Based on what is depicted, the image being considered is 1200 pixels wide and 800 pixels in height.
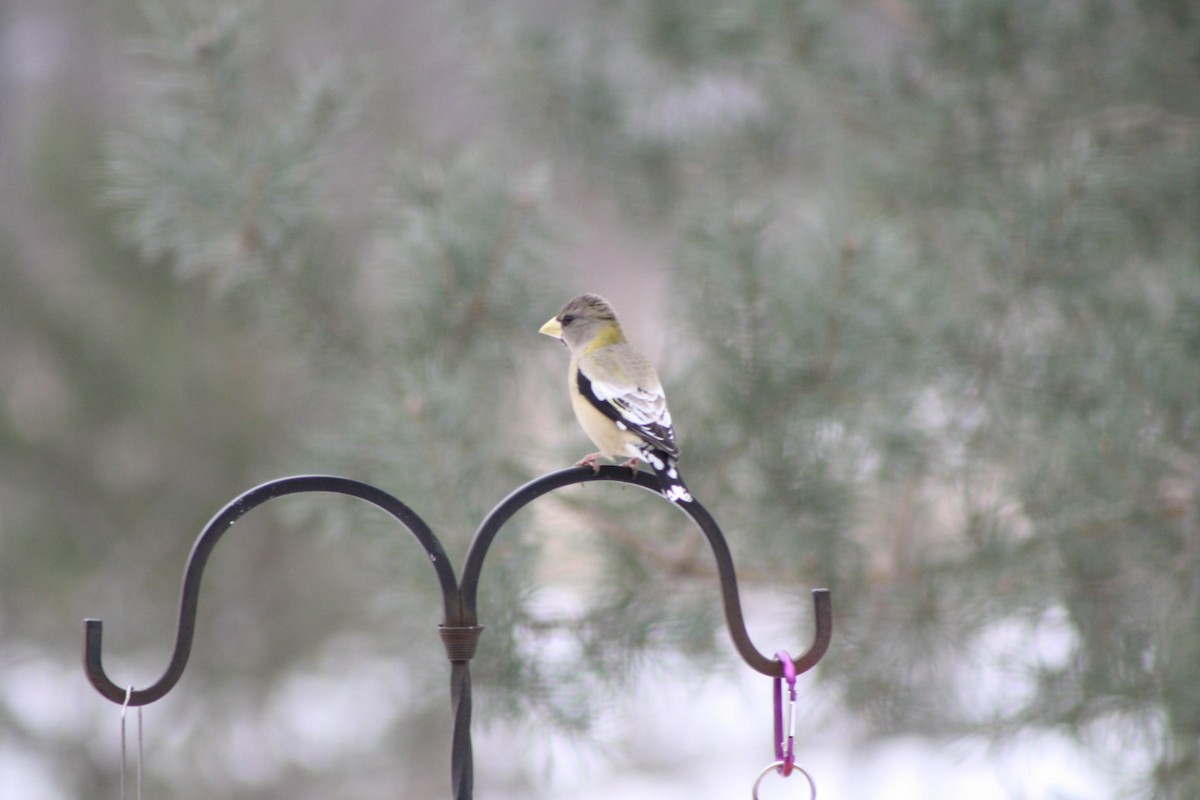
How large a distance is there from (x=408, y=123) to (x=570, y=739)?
1.48m

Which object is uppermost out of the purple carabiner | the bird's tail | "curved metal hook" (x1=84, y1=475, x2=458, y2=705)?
the bird's tail

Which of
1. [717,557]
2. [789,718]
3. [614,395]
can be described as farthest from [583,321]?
[789,718]

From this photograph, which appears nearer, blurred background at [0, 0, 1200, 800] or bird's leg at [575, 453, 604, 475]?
bird's leg at [575, 453, 604, 475]

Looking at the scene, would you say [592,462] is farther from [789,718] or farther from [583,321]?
[789,718]

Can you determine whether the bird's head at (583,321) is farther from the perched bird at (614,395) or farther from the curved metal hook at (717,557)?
the curved metal hook at (717,557)

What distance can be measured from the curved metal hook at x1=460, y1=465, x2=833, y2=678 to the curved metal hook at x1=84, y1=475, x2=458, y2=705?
0.6 inches

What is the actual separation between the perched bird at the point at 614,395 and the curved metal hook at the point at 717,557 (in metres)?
0.02

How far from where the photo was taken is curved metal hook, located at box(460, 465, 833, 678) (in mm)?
812

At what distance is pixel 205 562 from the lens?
0.76 meters

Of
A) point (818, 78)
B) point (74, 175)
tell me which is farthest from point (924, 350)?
point (74, 175)

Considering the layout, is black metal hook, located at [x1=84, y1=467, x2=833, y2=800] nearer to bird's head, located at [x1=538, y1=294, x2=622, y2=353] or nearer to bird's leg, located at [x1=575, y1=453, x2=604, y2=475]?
bird's leg, located at [x1=575, y1=453, x2=604, y2=475]

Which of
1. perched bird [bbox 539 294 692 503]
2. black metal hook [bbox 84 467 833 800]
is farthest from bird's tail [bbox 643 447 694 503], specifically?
black metal hook [bbox 84 467 833 800]

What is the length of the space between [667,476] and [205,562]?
36 centimetres

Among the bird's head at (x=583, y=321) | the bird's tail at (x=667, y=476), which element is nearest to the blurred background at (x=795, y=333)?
the bird's head at (x=583, y=321)
